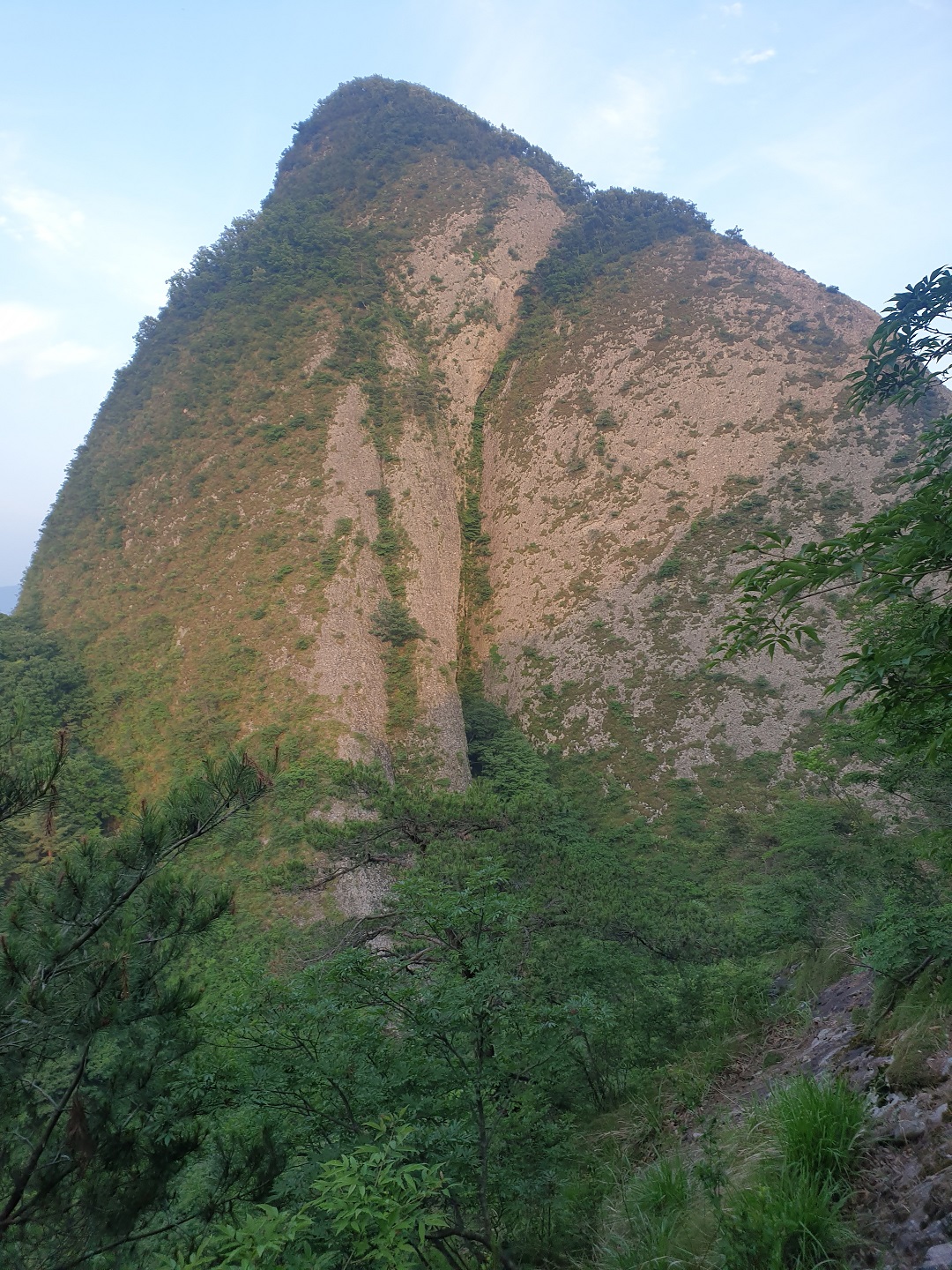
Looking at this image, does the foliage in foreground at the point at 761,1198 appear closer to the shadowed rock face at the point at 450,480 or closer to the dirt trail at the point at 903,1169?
the dirt trail at the point at 903,1169

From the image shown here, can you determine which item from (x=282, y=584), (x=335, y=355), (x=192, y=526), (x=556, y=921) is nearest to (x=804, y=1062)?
(x=556, y=921)

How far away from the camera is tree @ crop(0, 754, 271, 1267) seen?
11.6ft

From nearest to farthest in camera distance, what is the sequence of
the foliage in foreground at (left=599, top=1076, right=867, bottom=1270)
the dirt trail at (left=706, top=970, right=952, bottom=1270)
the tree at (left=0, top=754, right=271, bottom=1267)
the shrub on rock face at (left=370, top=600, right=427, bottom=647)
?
1. the dirt trail at (left=706, top=970, right=952, bottom=1270)
2. the foliage in foreground at (left=599, top=1076, right=867, bottom=1270)
3. the tree at (left=0, top=754, right=271, bottom=1267)
4. the shrub on rock face at (left=370, top=600, right=427, bottom=647)

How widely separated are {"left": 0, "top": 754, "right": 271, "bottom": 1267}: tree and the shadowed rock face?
60.4 ft

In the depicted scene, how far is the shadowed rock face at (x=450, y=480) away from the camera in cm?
2502

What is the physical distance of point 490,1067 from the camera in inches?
197

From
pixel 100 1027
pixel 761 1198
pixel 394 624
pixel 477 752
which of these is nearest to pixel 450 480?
pixel 394 624

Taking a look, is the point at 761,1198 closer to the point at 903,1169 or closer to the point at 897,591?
the point at 903,1169

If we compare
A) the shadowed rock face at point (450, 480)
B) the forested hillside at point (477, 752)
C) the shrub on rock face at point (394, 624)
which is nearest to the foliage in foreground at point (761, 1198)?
the forested hillside at point (477, 752)

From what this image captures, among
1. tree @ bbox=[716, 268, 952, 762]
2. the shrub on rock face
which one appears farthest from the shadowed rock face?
tree @ bbox=[716, 268, 952, 762]

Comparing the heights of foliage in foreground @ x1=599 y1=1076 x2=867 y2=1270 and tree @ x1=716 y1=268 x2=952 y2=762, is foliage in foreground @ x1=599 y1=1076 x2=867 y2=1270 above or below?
below

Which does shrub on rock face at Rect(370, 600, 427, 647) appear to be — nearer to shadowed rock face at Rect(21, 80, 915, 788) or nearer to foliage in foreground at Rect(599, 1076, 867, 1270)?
shadowed rock face at Rect(21, 80, 915, 788)

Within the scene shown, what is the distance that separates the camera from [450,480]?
36812 mm

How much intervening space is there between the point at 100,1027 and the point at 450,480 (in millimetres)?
34793
